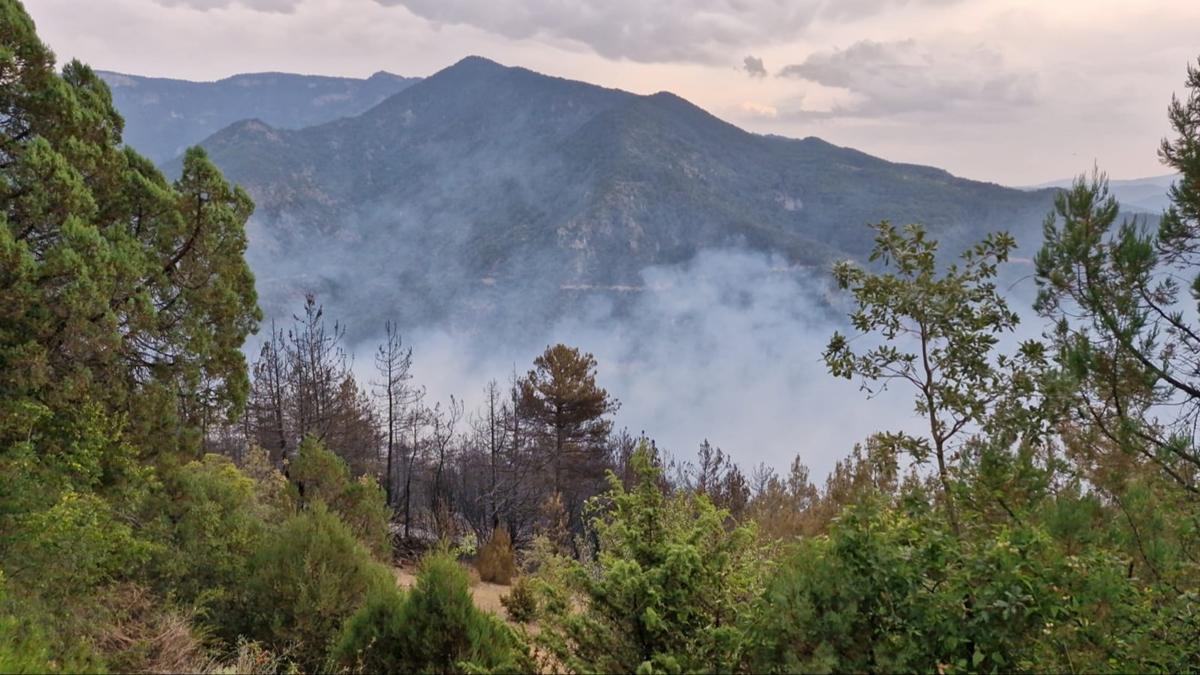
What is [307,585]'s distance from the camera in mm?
7738

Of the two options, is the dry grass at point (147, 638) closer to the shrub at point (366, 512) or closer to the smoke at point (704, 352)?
the shrub at point (366, 512)

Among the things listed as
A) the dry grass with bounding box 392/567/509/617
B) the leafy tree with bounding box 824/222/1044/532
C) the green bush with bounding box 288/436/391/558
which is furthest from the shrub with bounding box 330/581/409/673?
Answer: the dry grass with bounding box 392/567/509/617

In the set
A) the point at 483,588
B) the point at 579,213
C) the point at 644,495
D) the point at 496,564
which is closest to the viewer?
the point at 644,495

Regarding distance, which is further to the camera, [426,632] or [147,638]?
[147,638]

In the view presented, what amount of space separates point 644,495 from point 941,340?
244cm

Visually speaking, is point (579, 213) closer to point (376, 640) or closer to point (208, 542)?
point (208, 542)

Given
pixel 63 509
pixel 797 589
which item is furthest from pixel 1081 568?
pixel 63 509

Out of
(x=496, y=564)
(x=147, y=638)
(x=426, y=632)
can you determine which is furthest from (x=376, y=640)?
(x=496, y=564)

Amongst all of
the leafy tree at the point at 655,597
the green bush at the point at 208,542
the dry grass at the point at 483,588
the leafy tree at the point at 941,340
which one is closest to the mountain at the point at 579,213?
the dry grass at the point at 483,588

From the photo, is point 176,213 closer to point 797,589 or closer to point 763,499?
point 797,589

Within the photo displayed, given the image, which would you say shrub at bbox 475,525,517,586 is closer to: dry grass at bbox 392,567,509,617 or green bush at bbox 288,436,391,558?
dry grass at bbox 392,567,509,617

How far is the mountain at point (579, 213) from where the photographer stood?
14562 cm

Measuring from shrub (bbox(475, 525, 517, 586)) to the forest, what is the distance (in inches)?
262

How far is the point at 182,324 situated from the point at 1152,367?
10148mm
